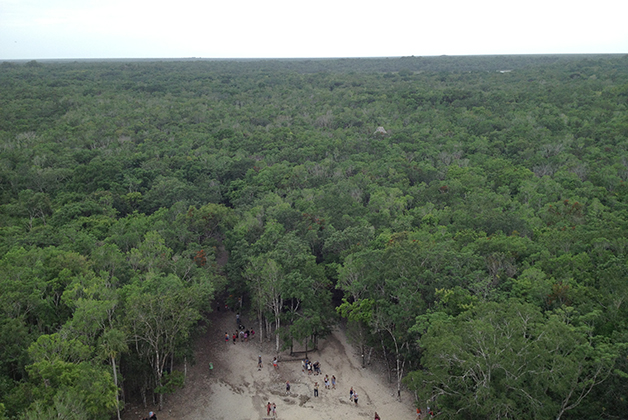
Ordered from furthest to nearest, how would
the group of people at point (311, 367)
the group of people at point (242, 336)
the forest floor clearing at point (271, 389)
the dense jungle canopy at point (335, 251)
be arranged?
the group of people at point (242, 336)
the group of people at point (311, 367)
the forest floor clearing at point (271, 389)
the dense jungle canopy at point (335, 251)

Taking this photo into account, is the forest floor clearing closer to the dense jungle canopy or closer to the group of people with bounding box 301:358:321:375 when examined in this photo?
the group of people with bounding box 301:358:321:375

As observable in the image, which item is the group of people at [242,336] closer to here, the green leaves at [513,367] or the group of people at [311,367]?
the group of people at [311,367]

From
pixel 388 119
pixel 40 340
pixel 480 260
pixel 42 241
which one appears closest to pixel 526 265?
pixel 480 260

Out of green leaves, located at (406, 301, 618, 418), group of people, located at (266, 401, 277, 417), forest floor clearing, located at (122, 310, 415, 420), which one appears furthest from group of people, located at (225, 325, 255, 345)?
green leaves, located at (406, 301, 618, 418)

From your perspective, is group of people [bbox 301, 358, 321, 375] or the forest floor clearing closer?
the forest floor clearing

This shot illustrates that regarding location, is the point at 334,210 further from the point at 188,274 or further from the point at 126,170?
the point at 126,170

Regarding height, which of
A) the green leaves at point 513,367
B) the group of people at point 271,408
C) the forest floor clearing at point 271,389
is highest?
the green leaves at point 513,367

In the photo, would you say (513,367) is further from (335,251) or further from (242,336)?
(242,336)

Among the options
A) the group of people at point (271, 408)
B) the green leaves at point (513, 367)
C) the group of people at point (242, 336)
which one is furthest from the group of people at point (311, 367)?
the green leaves at point (513, 367)
